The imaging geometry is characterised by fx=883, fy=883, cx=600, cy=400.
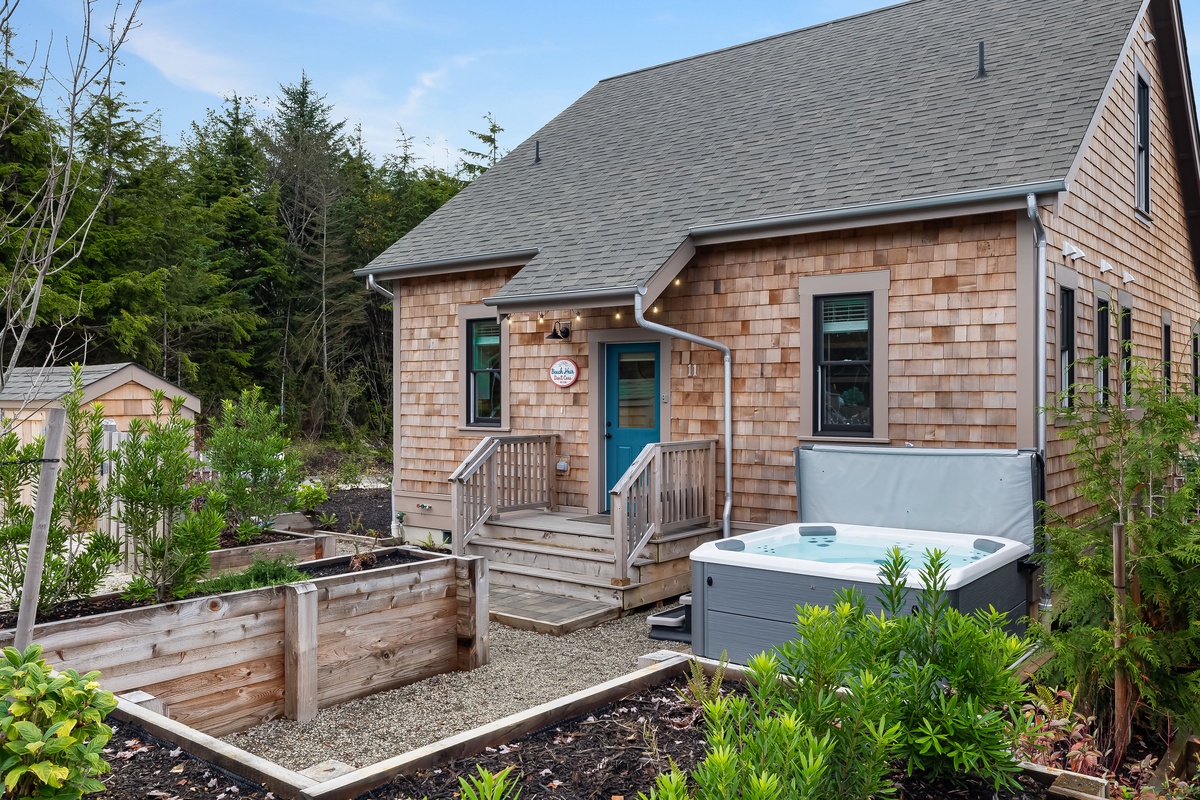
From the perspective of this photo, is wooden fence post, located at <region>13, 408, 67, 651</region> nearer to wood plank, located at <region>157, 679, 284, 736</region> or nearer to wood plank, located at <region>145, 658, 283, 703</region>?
wood plank, located at <region>145, 658, 283, 703</region>

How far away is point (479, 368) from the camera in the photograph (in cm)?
1033

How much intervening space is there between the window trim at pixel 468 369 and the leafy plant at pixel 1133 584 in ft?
21.8

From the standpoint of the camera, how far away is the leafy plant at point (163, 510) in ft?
14.4

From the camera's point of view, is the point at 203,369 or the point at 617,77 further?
the point at 203,369

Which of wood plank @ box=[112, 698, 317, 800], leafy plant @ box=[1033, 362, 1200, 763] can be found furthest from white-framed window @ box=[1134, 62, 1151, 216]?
wood plank @ box=[112, 698, 317, 800]

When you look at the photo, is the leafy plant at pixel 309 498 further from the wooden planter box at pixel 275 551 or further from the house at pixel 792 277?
the wooden planter box at pixel 275 551

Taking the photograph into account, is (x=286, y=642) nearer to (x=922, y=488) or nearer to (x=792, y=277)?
(x=922, y=488)

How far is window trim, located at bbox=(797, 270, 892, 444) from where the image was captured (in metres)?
7.50

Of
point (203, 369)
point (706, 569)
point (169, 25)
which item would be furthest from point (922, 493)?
point (203, 369)

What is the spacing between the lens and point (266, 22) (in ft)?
55.9

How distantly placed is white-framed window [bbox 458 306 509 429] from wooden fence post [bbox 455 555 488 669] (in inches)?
177

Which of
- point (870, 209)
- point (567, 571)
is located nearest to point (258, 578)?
point (567, 571)

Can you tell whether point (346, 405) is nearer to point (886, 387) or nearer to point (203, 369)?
point (203, 369)

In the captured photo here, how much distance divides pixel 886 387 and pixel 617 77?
25.8ft
